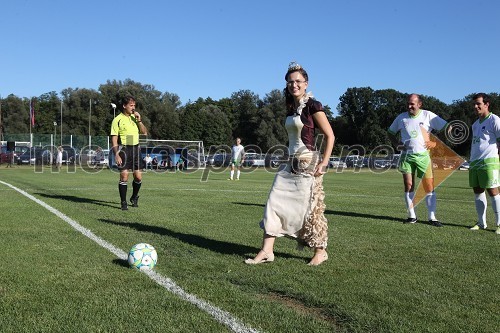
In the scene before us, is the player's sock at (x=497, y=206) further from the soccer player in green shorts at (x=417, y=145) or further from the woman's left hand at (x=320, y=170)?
the woman's left hand at (x=320, y=170)

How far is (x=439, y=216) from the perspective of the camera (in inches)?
369

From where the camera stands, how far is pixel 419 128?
8578 mm

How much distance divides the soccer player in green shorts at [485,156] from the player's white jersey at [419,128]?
63cm

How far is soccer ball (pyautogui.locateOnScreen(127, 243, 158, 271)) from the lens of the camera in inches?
176

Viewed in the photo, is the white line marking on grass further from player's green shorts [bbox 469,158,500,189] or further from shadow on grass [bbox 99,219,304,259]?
player's green shorts [bbox 469,158,500,189]

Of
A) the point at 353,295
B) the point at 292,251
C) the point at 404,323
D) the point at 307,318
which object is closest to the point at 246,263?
the point at 292,251

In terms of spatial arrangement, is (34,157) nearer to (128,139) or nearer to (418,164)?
(128,139)

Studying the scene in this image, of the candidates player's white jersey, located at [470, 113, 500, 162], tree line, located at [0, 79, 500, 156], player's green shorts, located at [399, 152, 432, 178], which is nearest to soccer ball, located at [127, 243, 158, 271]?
player's green shorts, located at [399, 152, 432, 178]

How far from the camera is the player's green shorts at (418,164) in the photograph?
859 cm

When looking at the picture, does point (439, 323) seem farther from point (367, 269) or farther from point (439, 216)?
point (439, 216)

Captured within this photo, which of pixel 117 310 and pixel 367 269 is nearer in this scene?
pixel 117 310

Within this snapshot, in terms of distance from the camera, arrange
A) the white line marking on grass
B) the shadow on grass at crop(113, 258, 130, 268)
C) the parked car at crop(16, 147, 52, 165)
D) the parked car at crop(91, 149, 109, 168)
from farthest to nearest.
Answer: the parked car at crop(16, 147, 52, 165), the parked car at crop(91, 149, 109, 168), the shadow on grass at crop(113, 258, 130, 268), the white line marking on grass

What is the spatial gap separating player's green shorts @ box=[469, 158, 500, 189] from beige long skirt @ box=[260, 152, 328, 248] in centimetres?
435

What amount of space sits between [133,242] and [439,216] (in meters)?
6.17
